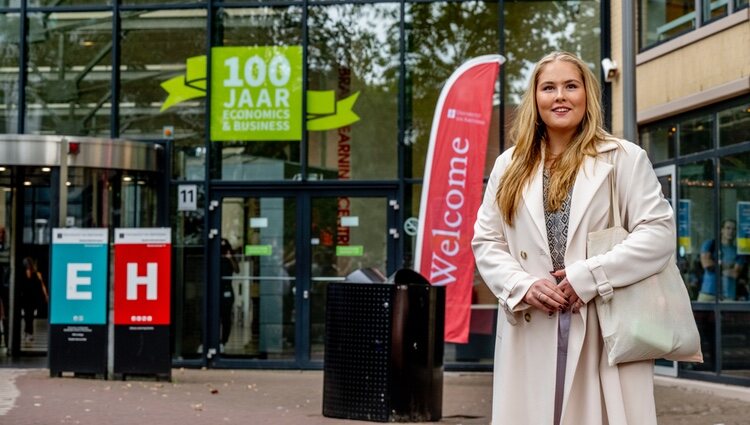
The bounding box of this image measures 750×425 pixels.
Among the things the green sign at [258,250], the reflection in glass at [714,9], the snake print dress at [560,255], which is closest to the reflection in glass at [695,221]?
the reflection in glass at [714,9]

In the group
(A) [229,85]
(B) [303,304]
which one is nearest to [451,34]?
(A) [229,85]

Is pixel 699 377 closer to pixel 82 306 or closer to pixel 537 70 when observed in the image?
pixel 82 306

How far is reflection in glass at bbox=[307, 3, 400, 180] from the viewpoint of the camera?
15820 millimetres

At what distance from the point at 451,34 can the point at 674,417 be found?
709 cm

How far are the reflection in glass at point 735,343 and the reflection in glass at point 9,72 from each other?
9525mm

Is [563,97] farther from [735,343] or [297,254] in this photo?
[297,254]

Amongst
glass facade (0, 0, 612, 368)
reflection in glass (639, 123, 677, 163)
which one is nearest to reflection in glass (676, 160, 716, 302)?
reflection in glass (639, 123, 677, 163)

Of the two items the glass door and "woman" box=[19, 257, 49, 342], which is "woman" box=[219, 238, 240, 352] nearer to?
the glass door

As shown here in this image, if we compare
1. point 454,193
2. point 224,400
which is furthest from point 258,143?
point 224,400

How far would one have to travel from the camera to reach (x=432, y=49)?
1586 cm

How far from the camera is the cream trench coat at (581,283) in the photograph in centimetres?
317

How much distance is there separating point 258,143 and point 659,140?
527 cm

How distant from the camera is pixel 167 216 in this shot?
15.8m

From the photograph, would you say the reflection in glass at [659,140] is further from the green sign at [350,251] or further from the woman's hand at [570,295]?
the woman's hand at [570,295]
